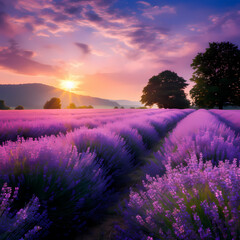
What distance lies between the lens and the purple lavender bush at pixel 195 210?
0.80m

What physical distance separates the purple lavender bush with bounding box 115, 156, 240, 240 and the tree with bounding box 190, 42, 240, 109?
1278 inches

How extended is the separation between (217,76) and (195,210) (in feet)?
121

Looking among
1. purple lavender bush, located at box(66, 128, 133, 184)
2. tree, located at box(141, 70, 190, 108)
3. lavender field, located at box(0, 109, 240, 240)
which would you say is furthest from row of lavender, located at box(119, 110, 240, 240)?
tree, located at box(141, 70, 190, 108)

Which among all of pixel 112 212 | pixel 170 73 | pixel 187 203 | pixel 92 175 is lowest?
pixel 112 212

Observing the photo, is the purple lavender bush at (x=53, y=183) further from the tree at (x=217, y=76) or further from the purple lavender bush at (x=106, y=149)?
the tree at (x=217, y=76)

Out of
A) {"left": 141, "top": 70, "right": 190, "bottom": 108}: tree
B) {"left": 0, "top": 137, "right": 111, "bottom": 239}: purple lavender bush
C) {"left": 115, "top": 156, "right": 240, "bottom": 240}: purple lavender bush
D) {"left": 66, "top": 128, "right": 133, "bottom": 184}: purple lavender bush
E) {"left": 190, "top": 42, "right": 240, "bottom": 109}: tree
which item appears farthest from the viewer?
{"left": 141, "top": 70, "right": 190, "bottom": 108}: tree

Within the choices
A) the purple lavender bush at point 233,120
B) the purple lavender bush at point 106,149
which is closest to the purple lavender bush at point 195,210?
the purple lavender bush at point 106,149

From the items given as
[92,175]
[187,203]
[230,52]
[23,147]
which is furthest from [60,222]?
[230,52]

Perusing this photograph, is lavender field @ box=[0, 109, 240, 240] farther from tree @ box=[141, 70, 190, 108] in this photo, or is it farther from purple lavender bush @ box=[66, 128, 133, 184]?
tree @ box=[141, 70, 190, 108]

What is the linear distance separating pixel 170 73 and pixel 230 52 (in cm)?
1773

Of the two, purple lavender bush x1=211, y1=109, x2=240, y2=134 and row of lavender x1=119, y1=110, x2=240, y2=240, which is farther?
purple lavender bush x1=211, y1=109, x2=240, y2=134

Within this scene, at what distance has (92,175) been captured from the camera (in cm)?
175

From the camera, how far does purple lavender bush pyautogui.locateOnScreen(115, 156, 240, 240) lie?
2.61ft

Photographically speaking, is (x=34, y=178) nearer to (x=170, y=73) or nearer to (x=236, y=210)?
(x=236, y=210)
